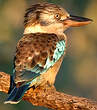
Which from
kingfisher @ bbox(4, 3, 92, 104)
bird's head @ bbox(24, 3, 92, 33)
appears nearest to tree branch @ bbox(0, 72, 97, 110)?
kingfisher @ bbox(4, 3, 92, 104)

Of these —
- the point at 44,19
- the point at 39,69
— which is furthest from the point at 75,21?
the point at 39,69

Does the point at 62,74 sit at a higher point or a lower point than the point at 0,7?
lower

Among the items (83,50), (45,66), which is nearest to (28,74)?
(45,66)

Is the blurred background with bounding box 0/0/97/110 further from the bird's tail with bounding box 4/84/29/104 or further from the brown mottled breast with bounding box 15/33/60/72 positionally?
the bird's tail with bounding box 4/84/29/104

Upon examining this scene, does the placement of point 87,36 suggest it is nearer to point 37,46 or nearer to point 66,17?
point 66,17

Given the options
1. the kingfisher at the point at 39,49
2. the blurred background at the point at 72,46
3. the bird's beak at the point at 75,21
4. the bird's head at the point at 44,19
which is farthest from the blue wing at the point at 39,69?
the blurred background at the point at 72,46

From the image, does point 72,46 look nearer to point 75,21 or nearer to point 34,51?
point 75,21
